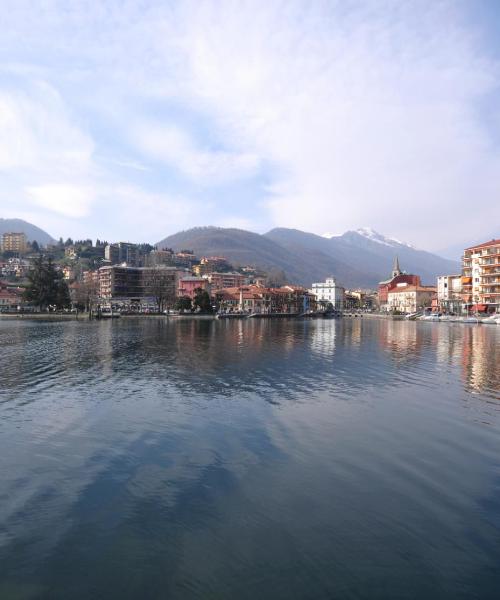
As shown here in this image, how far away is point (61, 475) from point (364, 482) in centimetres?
689

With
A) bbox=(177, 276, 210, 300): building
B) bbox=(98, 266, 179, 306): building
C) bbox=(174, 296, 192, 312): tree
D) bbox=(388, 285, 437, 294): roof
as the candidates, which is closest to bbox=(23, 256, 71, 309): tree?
bbox=(174, 296, 192, 312): tree

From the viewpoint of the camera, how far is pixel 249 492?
9805 millimetres

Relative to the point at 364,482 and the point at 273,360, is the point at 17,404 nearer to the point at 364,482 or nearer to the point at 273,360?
the point at 364,482

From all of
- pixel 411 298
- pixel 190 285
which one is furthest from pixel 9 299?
pixel 411 298

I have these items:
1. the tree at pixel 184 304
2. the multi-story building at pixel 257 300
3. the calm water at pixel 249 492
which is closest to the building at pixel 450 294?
the multi-story building at pixel 257 300

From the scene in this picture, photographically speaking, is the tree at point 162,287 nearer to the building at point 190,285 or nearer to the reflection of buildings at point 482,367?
the building at point 190,285

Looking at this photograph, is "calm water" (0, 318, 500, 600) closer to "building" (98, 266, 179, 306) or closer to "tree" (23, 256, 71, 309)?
"tree" (23, 256, 71, 309)

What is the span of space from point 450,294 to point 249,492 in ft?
421

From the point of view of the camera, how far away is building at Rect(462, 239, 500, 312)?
96.6 m

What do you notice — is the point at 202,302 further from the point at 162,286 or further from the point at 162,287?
the point at 162,286

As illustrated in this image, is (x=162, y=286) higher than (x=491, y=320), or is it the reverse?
(x=162, y=286)

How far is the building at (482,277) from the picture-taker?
3804 inches

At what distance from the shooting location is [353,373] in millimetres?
25516

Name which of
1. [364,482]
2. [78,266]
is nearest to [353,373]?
[364,482]
